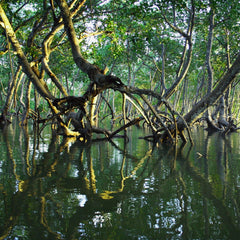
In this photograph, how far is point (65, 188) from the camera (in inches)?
148

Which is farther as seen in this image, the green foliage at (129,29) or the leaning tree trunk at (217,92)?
the green foliage at (129,29)

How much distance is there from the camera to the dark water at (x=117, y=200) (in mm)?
2514

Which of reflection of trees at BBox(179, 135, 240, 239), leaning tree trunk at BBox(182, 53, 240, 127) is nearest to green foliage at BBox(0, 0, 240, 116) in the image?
leaning tree trunk at BBox(182, 53, 240, 127)

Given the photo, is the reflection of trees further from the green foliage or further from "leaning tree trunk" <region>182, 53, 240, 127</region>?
the green foliage

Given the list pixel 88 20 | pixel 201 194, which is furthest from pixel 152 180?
pixel 88 20

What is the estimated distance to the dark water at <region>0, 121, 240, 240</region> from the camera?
251cm

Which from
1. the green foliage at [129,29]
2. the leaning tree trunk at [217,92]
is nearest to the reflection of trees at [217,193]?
the leaning tree trunk at [217,92]

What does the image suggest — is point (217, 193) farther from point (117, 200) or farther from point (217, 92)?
point (217, 92)

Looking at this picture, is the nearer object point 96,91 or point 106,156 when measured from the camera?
point 106,156

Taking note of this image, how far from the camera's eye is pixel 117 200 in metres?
3.32

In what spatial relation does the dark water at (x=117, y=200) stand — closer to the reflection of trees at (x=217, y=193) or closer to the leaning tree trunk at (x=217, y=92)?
the reflection of trees at (x=217, y=193)

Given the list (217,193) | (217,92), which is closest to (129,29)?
(217,92)

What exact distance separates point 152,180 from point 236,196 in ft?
4.07

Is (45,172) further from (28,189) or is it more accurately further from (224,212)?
(224,212)
